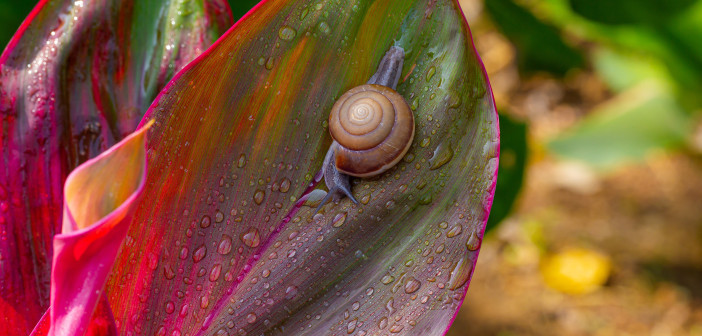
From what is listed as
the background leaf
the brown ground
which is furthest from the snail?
the brown ground

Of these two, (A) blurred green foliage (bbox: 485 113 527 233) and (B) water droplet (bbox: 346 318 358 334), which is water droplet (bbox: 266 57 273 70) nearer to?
(B) water droplet (bbox: 346 318 358 334)

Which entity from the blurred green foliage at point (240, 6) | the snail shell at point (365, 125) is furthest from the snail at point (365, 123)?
the blurred green foliage at point (240, 6)

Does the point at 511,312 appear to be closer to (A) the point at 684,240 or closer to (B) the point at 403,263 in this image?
(A) the point at 684,240

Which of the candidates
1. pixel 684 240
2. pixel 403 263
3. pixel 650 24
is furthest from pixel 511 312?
pixel 403 263

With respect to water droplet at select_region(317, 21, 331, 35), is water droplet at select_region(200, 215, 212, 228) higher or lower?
lower

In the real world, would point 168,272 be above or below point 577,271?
above

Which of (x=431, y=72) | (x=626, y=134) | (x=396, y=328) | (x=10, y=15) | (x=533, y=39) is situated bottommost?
(x=626, y=134)

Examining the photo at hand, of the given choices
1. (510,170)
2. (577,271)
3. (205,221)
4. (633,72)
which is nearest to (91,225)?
(205,221)

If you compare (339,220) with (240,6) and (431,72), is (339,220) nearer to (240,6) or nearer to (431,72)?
(431,72)
